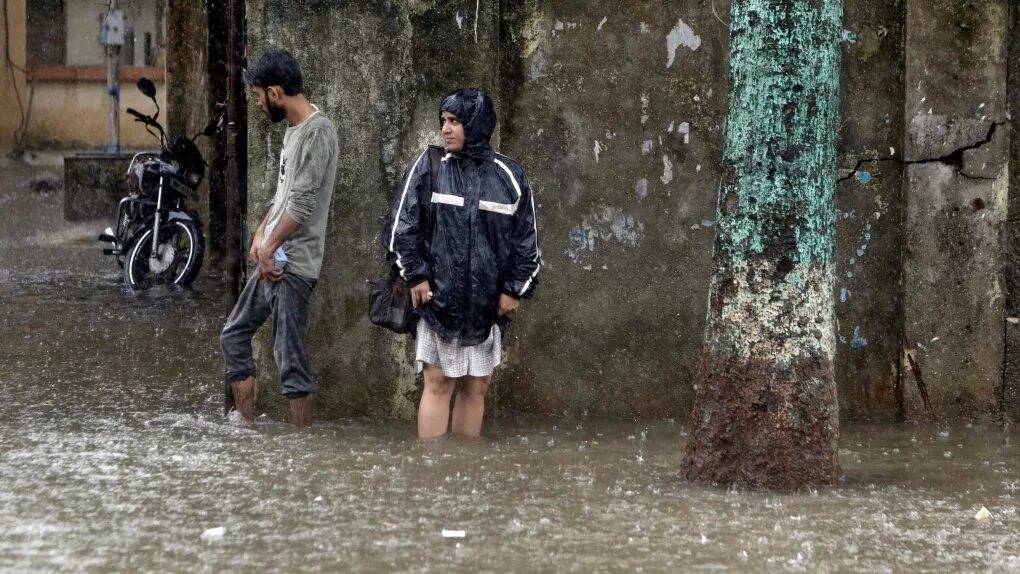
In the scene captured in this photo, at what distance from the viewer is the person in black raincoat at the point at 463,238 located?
19.9 ft

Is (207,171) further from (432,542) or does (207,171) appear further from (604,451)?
(432,542)

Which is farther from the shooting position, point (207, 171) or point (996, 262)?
point (207, 171)

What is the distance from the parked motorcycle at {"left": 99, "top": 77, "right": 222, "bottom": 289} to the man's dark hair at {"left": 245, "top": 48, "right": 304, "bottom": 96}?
18.7 feet

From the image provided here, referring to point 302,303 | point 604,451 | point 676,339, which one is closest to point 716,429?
point 604,451

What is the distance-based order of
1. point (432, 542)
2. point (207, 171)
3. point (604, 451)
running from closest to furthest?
point (432, 542) < point (604, 451) < point (207, 171)

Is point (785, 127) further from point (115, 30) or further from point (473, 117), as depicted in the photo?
point (115, 30)

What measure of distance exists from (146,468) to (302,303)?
3.82 feet

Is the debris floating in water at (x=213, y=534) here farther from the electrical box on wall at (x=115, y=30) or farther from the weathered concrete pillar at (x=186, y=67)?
the electrical box on wall at (x=115, y=30)

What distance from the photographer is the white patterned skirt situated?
244 inches

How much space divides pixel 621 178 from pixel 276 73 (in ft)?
5.81

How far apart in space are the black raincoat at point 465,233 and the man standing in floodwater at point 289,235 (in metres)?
0.57

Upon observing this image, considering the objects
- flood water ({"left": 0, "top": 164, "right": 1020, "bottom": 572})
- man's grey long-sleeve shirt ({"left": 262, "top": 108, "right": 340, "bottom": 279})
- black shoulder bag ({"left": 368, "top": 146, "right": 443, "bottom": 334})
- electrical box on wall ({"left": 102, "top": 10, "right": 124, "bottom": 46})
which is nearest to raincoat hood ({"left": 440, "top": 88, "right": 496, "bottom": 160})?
black shoulder bag ({"left": 368, "top": 146, "right": 443, "bottom": 334})

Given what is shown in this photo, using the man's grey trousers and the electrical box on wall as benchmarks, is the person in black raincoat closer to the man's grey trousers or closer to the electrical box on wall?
the man's grey trousers

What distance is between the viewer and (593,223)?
7.17 meters
